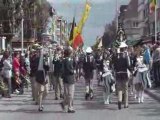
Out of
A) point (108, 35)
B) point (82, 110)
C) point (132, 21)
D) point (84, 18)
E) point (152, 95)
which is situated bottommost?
point (82, 110)

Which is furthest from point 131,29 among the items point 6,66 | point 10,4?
point 6,66

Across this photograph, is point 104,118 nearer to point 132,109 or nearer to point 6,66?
point 132,109

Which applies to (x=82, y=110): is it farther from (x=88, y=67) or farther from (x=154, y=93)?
(x=154, y=93)

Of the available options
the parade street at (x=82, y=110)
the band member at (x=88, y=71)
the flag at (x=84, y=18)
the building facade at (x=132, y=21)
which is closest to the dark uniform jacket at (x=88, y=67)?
the band member at (x=88, y=71)

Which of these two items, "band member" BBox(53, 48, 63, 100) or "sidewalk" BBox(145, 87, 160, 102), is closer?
"band member" BBox(53, 48, 63, 100)

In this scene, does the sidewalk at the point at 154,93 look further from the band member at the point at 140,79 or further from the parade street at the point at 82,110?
the band member at the point at 140,79

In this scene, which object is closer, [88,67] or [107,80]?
[107,80]

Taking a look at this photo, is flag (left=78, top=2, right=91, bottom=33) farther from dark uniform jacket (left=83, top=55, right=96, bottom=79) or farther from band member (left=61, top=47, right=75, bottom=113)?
band member (left=61, top=47, right=75, bottom=113)

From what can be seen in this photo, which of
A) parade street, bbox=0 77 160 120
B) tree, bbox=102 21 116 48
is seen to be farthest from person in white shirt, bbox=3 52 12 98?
tree, bbox=102 21 116 48

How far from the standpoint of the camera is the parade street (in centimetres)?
1714

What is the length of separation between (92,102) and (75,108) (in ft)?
7.74

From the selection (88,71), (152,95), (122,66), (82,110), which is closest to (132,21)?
(152,95)

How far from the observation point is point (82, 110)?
19.2 metres

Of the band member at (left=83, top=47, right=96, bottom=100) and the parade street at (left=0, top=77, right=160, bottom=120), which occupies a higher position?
the band member at (left=83, top=47, right=96, bottom=100)
